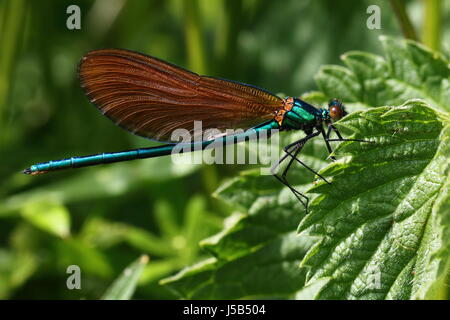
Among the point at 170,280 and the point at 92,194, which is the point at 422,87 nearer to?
the point at 170,280

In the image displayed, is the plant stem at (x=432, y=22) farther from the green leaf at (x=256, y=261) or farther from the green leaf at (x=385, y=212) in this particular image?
the green leaf at (x=256, y=261)

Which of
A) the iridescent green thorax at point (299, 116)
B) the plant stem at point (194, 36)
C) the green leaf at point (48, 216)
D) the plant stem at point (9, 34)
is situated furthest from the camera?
the plant stem at point (9, 34)

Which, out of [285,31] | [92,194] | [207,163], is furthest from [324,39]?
[92,194]

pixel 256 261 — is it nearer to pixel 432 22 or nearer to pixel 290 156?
pixel 290 156

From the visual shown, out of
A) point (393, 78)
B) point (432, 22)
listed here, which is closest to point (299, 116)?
point (393, 78)

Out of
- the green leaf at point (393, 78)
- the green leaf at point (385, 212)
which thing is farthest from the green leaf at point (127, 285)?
the green leaf at point (393, 78)

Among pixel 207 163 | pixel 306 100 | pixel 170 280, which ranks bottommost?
pixel 170 280
